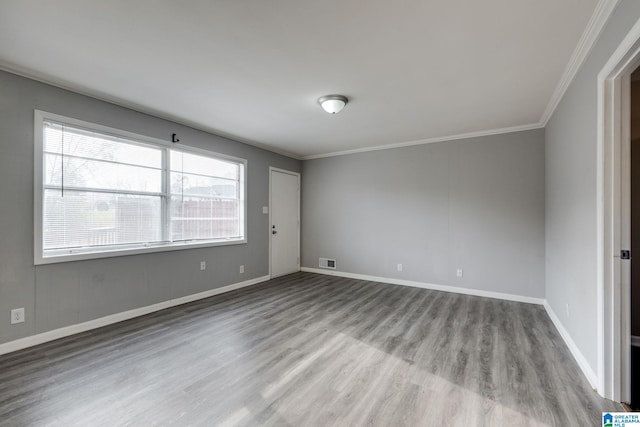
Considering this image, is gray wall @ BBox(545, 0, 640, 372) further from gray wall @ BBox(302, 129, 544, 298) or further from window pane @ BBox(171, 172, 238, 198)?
window pane @ BBox(171, 172, 238, 198)

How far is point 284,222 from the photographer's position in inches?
235

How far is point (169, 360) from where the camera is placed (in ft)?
8.09

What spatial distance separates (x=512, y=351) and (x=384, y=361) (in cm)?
127

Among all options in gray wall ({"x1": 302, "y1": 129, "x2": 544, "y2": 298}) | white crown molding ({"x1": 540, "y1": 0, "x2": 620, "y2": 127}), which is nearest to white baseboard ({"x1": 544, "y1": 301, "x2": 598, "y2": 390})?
gray wall ({"x1": 302, "y1": 129, "x2": 544, "y2": 298})

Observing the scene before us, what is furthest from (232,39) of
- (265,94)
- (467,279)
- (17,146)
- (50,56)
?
(467,279)

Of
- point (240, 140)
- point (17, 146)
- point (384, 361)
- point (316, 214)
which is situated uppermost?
point (240, 140)

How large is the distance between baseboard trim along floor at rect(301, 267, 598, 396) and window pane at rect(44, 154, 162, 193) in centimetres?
371

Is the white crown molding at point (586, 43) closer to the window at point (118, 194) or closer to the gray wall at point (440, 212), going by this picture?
the gray wall at point (440, 212)

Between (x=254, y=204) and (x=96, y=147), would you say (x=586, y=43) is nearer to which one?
(x=254, y=204)

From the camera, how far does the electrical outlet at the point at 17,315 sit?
2.62 metres

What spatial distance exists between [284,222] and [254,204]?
947 millimetres

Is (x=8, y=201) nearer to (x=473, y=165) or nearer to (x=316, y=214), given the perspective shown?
(x=316, y=214)

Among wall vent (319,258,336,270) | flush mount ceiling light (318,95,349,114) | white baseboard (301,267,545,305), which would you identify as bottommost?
white baseboard (301,267,545,305)

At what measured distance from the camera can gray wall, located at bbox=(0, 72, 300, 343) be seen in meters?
2.61
